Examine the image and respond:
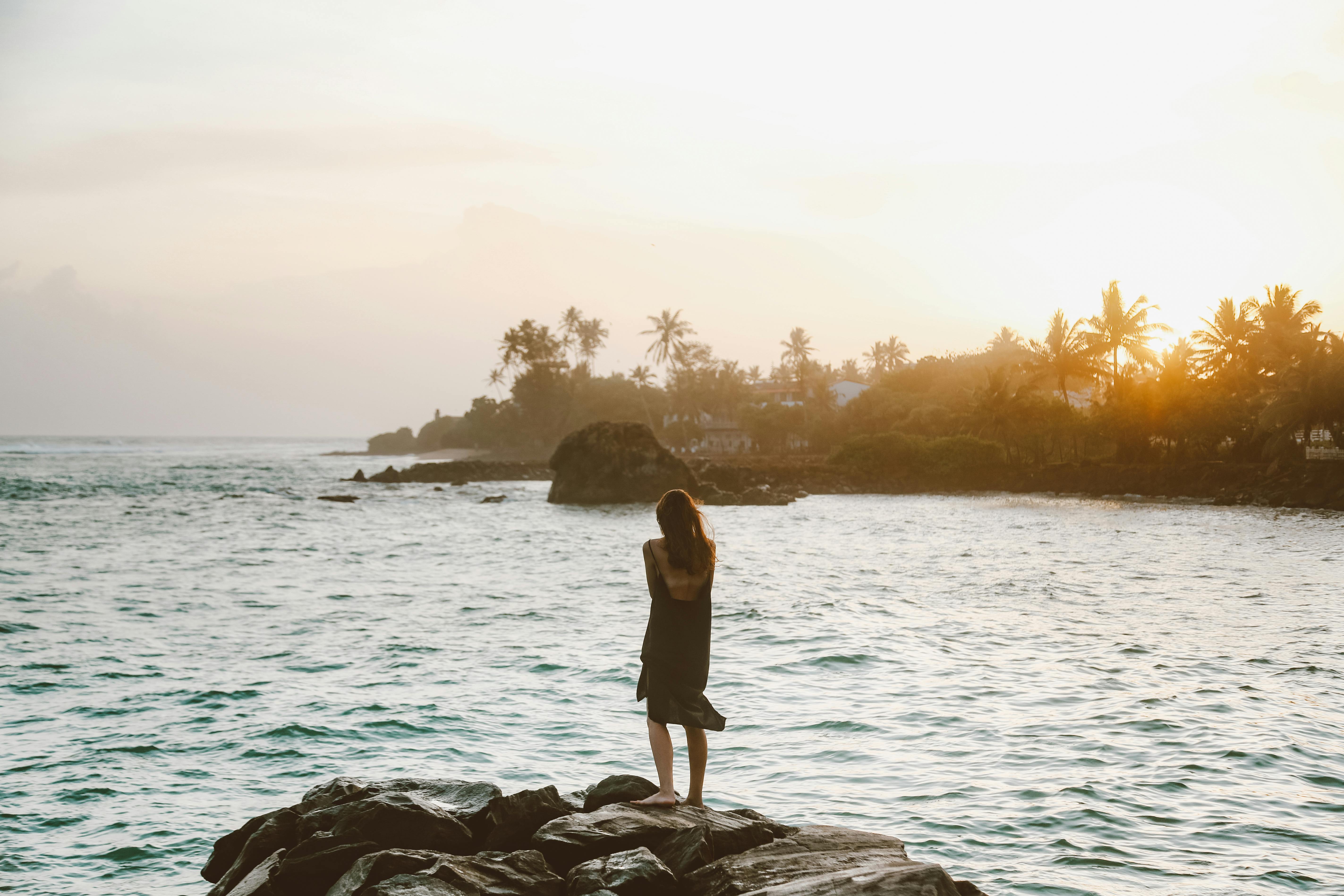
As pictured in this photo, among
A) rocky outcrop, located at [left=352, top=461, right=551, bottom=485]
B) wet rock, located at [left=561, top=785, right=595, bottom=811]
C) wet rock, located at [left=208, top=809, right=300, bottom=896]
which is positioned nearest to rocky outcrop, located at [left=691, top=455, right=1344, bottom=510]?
rocky outcrop, located at [left=352, top=461, right=551, bottom=485]

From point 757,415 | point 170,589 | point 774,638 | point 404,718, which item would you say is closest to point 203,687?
point 404,718

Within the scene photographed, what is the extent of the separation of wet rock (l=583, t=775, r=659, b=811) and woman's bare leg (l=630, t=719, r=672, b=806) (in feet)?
0.64

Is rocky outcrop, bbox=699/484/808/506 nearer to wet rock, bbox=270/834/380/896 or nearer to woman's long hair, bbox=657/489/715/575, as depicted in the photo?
woman's long hair, bbox=657/489/715/575

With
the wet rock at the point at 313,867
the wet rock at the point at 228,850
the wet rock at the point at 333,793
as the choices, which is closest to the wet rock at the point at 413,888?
the wet rock at the point at 313,867

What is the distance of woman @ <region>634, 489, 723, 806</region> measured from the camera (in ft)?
18.0

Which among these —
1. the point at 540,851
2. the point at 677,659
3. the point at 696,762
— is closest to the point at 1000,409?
the point at 696,762

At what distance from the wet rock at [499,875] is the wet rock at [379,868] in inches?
3.5

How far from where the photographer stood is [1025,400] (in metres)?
58.7

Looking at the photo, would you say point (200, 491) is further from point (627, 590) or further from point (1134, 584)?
point (1134, 584)

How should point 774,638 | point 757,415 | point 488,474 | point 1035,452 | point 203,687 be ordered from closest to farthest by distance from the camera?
point 203,687 < point 774,638 < point 1035,452 < point 488,474 < point 757,415

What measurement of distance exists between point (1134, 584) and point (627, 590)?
10719 mm

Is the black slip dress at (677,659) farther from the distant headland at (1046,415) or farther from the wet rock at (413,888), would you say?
the distant headland at (1046,415)

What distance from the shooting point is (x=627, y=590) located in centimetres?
1934

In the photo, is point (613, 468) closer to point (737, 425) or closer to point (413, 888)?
point (413, 888)
